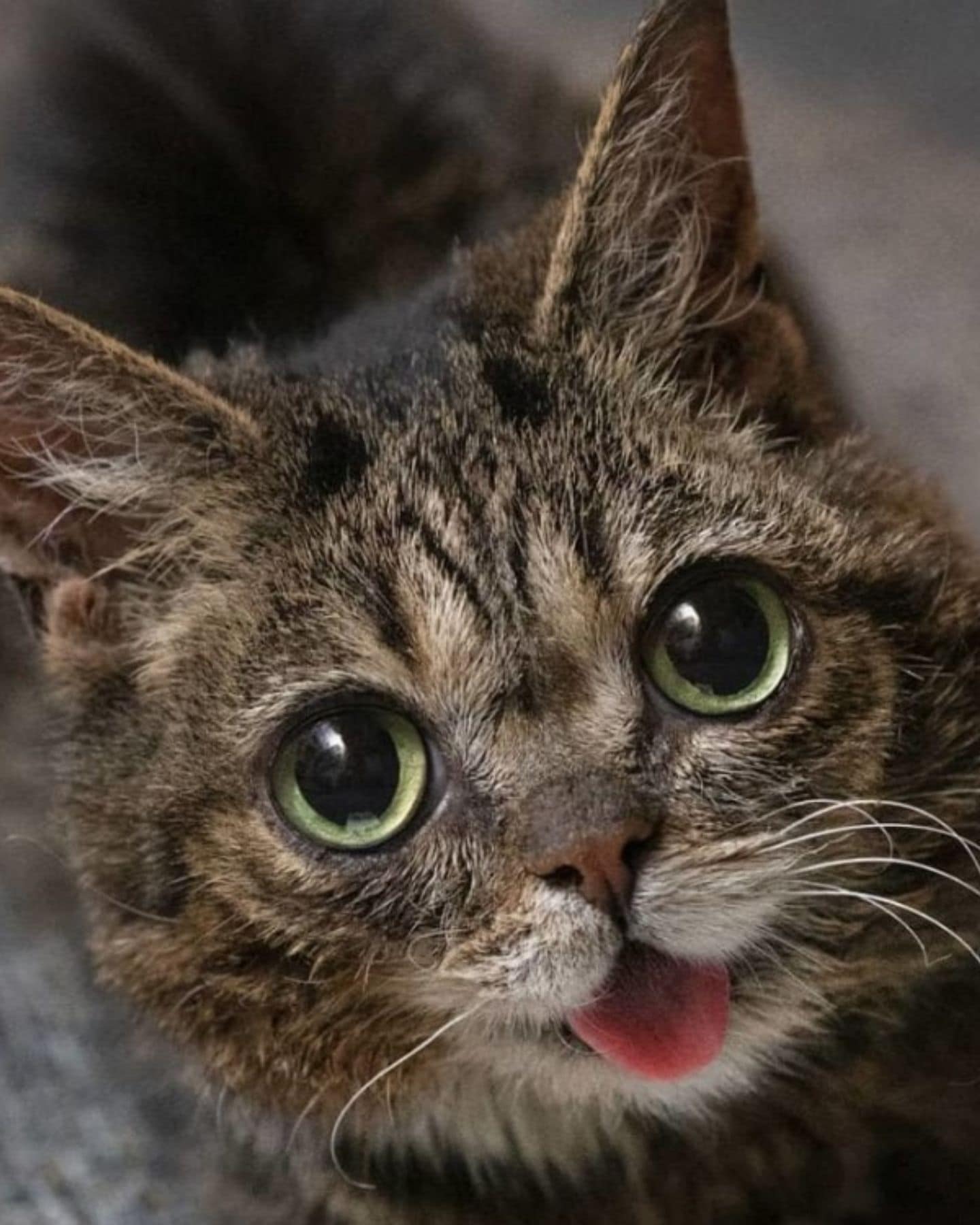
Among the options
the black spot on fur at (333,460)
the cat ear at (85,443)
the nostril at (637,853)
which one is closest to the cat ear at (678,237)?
the black spot on fur at (333,460)

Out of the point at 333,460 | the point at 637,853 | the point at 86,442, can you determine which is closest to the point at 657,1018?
the point at 637,853

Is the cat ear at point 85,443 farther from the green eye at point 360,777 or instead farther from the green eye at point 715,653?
the green eye at point 715,653

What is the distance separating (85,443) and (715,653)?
0.46 meters

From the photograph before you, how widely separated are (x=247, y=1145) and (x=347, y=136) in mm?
1067

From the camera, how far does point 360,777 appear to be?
3.64 feet

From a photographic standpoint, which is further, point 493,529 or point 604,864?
point 493,529

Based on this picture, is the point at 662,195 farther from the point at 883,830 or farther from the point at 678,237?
the point at 883,830

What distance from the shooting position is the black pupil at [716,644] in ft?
3.66

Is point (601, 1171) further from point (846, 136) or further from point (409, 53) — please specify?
point (846, 136)

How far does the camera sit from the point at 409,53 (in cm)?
191

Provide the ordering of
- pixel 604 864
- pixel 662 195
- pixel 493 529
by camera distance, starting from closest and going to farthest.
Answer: pixel 604 864 → pixel 493 529 → pixel 662 195

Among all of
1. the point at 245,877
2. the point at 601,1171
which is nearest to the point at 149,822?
the point at 245,877

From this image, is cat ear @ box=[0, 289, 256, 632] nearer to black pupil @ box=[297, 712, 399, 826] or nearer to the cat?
the cat

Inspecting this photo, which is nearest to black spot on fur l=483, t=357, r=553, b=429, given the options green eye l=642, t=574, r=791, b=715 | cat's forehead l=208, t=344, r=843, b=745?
cat's forehead l=208, t=344, r=843, b=745
